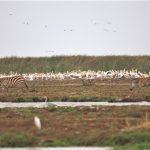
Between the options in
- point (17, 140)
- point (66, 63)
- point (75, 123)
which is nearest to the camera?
point (17, 140)

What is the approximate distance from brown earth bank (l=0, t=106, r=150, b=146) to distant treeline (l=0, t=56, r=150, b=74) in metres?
43.3

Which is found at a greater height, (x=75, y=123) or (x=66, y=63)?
(x=66, y=63)

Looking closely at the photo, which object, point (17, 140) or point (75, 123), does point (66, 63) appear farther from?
point (17, 140)

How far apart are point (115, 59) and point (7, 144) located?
52.5 m

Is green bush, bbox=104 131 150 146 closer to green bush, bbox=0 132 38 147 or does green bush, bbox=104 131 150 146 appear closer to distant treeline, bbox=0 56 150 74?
green bush, bbox=0 132 38 147

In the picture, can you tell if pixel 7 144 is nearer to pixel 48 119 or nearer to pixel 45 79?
pixel 48 119

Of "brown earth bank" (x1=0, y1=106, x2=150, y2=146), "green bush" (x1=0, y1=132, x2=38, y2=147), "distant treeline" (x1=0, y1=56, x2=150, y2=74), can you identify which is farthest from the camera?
"distant treeline" (x1=0, y1=56, x2=150, y2=74)

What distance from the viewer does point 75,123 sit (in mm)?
21047

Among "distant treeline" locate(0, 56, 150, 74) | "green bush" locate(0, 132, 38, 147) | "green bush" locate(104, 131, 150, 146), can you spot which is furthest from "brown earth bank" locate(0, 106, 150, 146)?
"distant treeline" locate(0, 56, 150, 74)

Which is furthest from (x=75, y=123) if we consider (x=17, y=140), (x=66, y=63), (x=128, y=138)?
(x=66, y=63)

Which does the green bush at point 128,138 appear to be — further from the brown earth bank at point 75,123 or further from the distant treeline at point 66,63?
the distant treeline at point 66,63

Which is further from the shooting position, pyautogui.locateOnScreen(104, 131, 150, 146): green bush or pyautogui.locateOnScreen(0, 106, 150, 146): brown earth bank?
pyautogui.locateOnScreen(0, 106, 150, 146): brown earth bank

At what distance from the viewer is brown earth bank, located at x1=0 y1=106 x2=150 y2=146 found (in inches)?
719

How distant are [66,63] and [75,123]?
50397 mm
